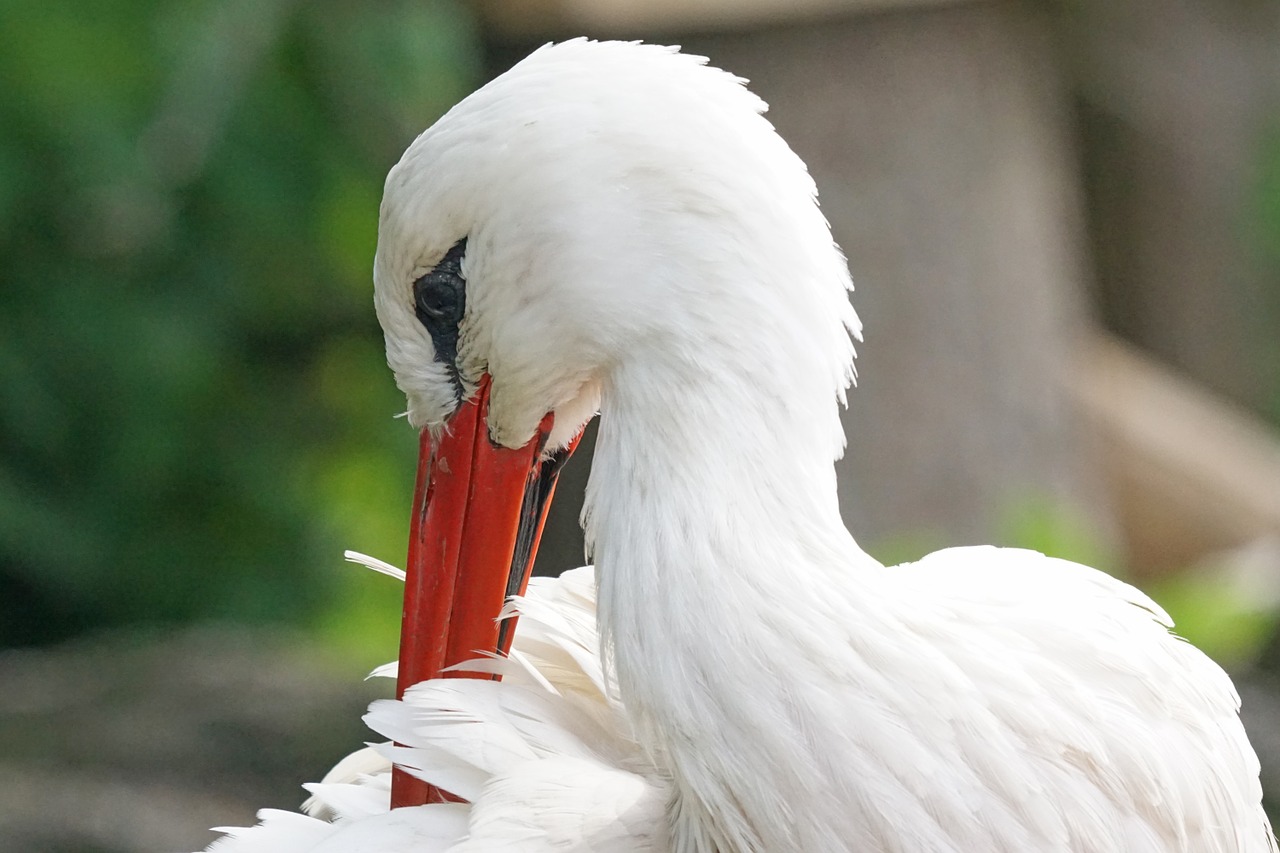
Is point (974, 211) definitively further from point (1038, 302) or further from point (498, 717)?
point (498, 717)

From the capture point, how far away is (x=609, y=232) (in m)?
1.46

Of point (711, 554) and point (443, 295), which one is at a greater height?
point (443, 295)

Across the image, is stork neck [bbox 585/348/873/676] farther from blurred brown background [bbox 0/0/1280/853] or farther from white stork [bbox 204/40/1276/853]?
blurred brown background [bbox 0/0/1280/853]

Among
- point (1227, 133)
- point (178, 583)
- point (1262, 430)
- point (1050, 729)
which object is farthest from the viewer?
point (1227, 133)

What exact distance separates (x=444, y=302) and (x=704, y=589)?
0.42 meters

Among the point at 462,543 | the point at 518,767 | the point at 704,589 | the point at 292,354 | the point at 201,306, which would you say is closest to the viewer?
the point at 704,589

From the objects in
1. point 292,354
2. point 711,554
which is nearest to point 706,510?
point 711,554

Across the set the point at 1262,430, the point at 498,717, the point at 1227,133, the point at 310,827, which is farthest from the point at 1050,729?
the point at 1227,133

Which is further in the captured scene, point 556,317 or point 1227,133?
point 1227,133

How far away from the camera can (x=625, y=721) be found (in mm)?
1652

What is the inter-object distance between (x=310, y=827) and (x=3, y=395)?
288 centimetres

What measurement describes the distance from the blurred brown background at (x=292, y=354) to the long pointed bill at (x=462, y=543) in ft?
5.67

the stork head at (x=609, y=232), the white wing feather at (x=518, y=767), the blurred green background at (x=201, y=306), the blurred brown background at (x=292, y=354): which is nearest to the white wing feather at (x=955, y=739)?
the white wing feather at (x=518, y=767)

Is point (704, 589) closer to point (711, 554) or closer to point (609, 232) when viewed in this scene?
point (711, 554)
